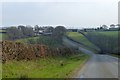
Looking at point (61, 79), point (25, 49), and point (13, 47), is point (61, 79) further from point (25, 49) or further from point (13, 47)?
point (25, 49)

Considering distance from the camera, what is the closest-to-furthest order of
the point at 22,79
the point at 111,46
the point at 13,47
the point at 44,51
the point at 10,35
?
the point at 22,79 < the point at 13,47 < the point at 44,51 < the point at 10,35 < the point at 111,46

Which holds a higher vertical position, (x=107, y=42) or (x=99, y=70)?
(x=107, y=42)

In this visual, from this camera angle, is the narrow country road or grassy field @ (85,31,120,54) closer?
the narrow country road

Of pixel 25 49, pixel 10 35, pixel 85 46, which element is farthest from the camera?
pixel 85 46

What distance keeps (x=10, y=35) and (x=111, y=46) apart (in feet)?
194

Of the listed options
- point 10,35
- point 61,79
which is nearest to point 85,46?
point 10,35

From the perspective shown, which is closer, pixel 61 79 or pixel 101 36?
pixel 61 79

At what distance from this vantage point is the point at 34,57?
33.6 meters

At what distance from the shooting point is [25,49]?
30.6 metres

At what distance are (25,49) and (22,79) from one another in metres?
13.5

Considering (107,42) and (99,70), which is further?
(107,42)

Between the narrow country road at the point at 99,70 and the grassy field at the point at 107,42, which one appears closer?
the narrow country road at the point at 99,70

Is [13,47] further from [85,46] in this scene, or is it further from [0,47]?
[85,46]

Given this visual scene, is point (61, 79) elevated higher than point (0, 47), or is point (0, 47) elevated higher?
point (0, 47)
